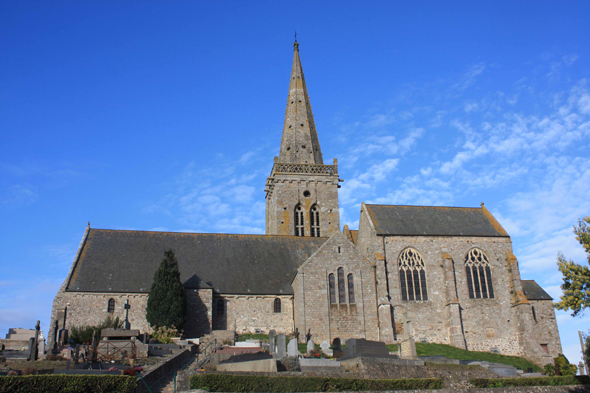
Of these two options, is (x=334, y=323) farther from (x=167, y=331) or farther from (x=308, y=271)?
(x=167, y=331)

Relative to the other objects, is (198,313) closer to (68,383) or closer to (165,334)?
(165,334)

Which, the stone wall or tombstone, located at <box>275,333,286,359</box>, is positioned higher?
the stone wall

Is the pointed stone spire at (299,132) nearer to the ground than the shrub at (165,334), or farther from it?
farther from it

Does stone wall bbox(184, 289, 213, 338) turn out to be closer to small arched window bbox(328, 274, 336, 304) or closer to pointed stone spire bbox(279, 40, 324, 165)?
small arched window bbox(328, 274, 336, 304)

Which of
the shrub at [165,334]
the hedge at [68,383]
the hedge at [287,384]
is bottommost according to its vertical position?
the hedge at [287,384]

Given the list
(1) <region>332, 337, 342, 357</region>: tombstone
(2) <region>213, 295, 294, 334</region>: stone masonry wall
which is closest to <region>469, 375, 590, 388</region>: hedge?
(1) <region>332, 337, 342, 357</region>: tombstone

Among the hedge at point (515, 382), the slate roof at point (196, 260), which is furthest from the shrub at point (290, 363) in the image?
the slate roof at point (196, 260)

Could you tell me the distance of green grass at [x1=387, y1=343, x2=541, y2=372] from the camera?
1243 inches

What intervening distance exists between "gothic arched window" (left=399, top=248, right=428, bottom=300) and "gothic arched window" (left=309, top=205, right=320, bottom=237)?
1017 centimetres

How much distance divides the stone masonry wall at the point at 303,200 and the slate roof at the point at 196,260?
351 cm

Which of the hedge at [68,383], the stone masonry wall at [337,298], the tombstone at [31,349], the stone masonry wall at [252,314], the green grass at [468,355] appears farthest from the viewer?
the stone masonry wall at [252,314]

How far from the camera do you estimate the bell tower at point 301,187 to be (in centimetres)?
4578

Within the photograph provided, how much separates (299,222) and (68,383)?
3042cm

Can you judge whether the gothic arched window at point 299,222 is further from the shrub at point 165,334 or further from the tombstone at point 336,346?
the shrub at point 165,334
